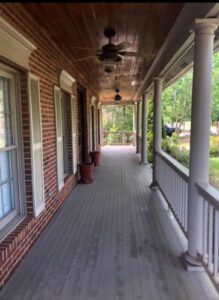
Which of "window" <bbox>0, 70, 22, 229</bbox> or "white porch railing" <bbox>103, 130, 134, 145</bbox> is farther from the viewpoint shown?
"white porch railing" <bbox>103, 130, 134, 145</bbox>

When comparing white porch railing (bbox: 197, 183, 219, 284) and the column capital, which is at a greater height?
the column capital

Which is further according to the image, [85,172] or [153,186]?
[85,172]

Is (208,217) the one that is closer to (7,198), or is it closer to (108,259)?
(108,259)

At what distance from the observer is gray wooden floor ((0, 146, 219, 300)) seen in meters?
2.29

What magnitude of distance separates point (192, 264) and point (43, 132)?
2.48 meters

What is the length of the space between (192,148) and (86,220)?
6.84 feet

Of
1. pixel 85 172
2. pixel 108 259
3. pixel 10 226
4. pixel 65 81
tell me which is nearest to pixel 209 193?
pixel 108 259

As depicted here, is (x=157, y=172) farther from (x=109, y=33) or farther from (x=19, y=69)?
(x=19, y=69)

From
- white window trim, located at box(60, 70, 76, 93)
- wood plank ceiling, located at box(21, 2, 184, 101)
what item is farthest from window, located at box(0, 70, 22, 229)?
white window trim, located at box(60, 70, 76, 93)

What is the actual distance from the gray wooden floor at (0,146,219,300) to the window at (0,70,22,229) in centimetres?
56

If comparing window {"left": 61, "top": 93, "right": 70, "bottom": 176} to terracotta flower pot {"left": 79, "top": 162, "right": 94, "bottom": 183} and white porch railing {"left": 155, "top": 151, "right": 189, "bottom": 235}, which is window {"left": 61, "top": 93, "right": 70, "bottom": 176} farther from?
white porch railing {"left": 155, "top": 151, "right": 189, "bottom": 235}

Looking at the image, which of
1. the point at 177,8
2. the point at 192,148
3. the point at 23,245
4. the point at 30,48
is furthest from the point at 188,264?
the point at 30,48

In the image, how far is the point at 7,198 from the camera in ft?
9.75

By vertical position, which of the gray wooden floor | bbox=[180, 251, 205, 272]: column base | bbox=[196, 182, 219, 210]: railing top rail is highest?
bbox=[196, 182, 219, 210]: railing top rail
